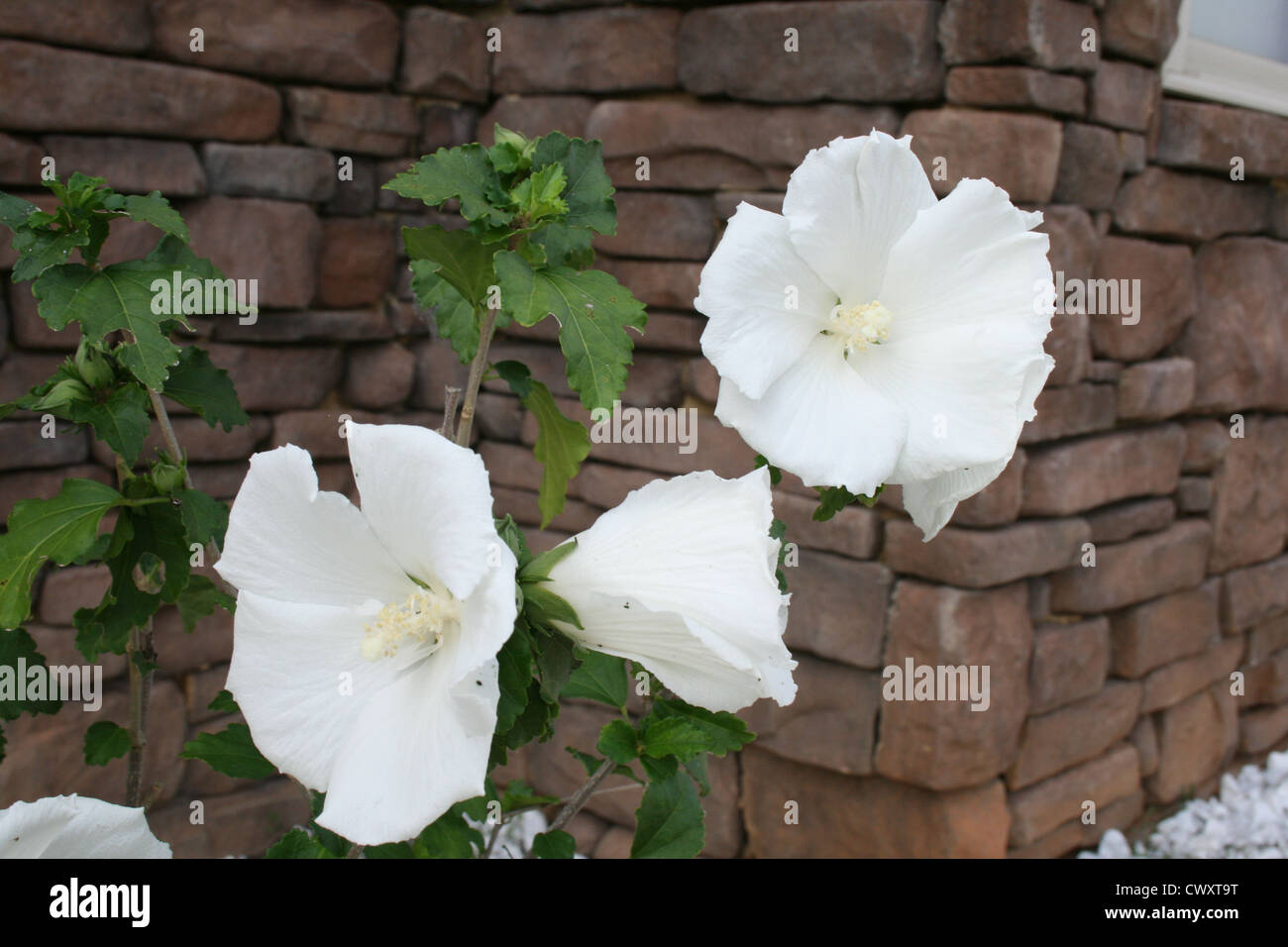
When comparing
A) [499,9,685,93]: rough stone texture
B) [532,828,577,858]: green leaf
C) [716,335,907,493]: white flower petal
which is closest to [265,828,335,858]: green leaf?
[532,828,577,858]: green leaf

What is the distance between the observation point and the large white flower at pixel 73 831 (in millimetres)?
681

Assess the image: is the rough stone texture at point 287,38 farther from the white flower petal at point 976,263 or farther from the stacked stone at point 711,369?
the white flower petal at point 976,263

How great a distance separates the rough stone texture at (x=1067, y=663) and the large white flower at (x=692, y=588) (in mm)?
2022

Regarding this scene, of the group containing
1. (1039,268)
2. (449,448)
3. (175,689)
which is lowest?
(175,689)

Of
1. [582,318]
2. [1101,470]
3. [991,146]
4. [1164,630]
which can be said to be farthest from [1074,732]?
[582,318]

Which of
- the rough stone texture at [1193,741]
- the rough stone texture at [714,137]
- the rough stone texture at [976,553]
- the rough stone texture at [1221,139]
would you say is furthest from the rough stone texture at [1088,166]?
the rough stone texture at [1193,741]

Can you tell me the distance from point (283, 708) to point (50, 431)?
5.92 ft

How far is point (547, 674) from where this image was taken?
718mm

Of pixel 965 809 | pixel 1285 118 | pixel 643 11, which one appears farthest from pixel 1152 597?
pixel 643 11

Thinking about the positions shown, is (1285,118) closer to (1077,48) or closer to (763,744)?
(1077,48)

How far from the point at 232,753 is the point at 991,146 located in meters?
1.70

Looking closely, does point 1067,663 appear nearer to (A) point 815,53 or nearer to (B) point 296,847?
(A) point 815,53

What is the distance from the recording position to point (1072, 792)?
271cm

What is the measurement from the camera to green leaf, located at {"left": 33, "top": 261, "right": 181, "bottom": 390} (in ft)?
3.24
